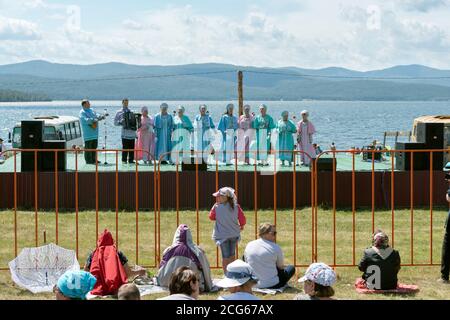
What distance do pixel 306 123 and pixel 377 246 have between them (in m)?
12.0

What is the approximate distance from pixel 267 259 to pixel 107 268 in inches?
66.8

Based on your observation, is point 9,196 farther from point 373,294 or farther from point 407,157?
point 373,294

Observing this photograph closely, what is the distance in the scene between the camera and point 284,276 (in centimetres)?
963

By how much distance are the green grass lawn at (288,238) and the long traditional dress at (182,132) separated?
131 inches

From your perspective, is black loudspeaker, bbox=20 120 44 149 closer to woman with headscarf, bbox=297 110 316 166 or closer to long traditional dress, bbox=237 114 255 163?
long traditional dress, bbox=237 114 255 163

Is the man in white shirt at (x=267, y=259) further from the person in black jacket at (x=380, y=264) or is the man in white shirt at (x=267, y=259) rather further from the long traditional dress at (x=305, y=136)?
the long traditional dress at (x=305, y=136)

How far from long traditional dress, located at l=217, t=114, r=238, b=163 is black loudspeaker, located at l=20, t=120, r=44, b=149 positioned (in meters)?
4.74

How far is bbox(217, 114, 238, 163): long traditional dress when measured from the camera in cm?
2089

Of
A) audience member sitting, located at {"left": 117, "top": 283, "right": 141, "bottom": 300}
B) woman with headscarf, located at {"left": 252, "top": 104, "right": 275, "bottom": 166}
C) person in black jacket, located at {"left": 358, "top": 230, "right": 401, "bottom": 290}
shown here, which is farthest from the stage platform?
audience member sitting, located at {"left": 117, "top": 283, "right": 141, "bottom": 300}

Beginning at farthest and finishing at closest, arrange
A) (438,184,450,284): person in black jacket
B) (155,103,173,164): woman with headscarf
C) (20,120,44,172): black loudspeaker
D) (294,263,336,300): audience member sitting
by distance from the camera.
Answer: (155,103,173,164): woman with headscarf
(20,120,44,172): black loudspeaker
(438,184,450,284): person in black jacket
(294,263,336,300): audience member sitting

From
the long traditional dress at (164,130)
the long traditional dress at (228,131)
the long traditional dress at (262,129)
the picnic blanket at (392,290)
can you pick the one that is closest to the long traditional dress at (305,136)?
the long traditional dress at (262,129)

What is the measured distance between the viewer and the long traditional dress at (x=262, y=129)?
2089cm

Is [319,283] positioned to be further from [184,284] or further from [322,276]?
[184,284]

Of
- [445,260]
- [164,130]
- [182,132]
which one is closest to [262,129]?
[182,132]
